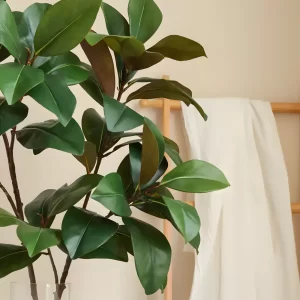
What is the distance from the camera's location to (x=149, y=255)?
2.71ft

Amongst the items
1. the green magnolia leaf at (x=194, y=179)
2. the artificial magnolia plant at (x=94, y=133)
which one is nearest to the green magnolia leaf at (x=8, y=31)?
the artificial magnolia plant at (x=94, y=133)

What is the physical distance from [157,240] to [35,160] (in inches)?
25.2

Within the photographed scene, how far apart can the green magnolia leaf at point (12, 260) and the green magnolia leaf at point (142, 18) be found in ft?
1.45

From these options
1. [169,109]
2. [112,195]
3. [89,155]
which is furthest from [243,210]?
[112,195]

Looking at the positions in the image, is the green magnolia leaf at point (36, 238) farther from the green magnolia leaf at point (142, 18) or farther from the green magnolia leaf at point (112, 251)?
the green magnolia leaf at point (142, 18)

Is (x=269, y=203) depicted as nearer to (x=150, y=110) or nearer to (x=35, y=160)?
(x=150, y=110)

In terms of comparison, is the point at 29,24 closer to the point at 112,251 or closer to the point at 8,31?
the point at 8,31

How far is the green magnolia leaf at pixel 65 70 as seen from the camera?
2.62 feet

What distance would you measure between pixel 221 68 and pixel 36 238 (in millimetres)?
965

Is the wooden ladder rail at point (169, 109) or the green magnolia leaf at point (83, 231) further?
the wooden ladder rail at point (169, 109)

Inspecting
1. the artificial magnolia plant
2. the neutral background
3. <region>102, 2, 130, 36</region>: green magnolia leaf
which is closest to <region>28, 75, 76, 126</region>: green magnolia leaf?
the artificial magnolia plant

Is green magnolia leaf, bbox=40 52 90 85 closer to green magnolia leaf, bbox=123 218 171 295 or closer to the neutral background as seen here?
green magnolia leaf, bbox=123 218 171 295

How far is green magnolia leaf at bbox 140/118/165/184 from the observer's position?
82 centimetres

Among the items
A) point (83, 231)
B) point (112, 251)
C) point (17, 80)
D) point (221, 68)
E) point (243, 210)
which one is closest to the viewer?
point (17, 80)
